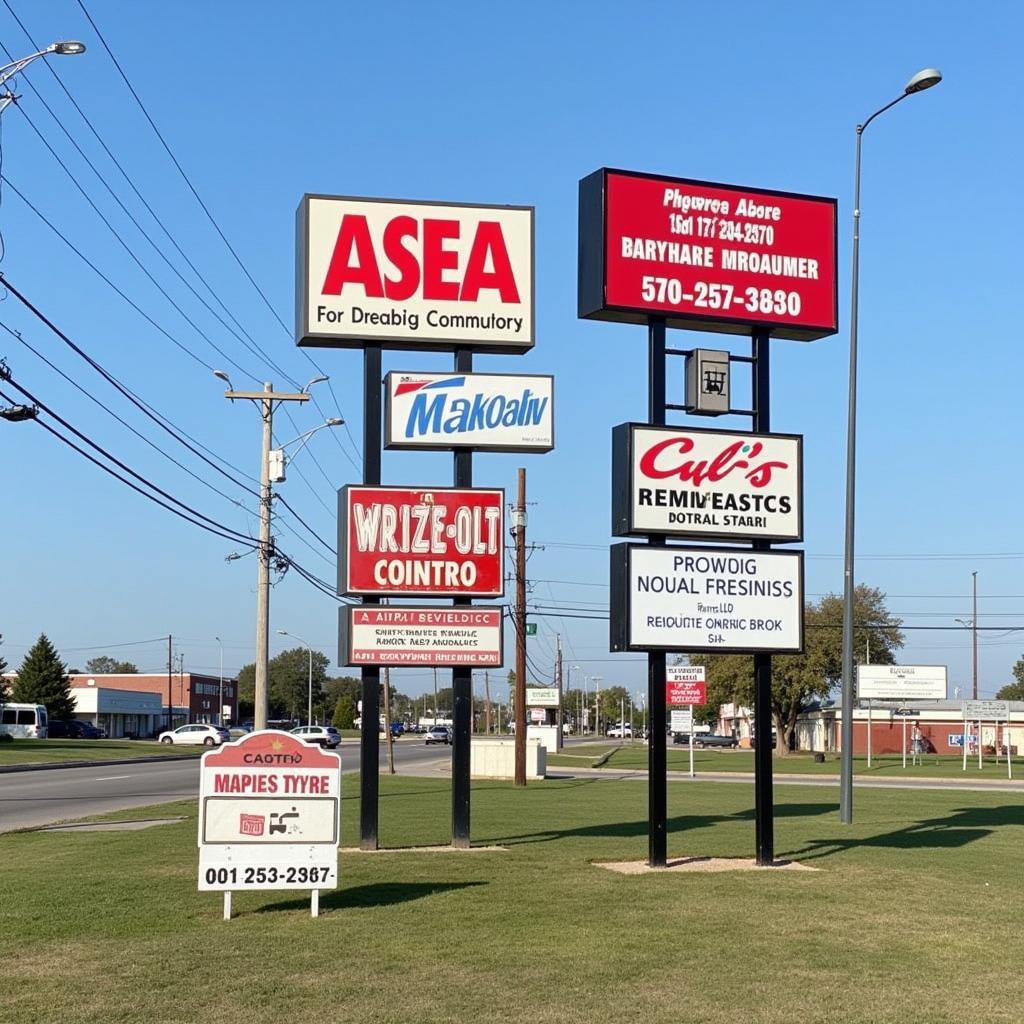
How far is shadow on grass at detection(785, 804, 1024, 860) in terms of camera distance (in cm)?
1900

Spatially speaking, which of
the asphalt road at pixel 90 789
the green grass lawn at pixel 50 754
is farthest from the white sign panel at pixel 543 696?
the asphalt road at pixel 90 789

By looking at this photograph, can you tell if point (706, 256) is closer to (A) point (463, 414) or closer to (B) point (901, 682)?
(A) point (463, 414)

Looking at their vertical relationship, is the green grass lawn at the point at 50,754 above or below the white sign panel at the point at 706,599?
below

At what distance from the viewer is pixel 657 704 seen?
53.2ft

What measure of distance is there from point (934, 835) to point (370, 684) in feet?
31.3

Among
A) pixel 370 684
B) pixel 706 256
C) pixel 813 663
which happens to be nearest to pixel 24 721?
pixel 813 663

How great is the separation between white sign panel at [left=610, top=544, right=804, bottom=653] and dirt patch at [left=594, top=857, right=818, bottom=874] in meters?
2.51

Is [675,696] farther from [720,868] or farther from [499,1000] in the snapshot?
[499,1000]

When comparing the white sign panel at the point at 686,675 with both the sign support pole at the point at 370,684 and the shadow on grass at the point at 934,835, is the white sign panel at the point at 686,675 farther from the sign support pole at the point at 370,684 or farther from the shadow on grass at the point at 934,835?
the sign support pole at the point at 370,684

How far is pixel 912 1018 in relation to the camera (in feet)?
27.1

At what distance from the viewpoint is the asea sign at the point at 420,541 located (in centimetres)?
1789

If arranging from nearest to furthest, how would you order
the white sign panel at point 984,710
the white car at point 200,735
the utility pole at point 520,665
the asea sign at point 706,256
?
1. the asea sign at point 706,256
2. the utility pole at point 520,665
3. the white sign panel at point 984,710
4. the white car at point 200,735

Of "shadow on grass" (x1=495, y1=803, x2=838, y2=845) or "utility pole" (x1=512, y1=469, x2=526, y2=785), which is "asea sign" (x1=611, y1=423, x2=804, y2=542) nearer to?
"shadow on grass" (x1=495, y1=803, x2=838, y2=845)

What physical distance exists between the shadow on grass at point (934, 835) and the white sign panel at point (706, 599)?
3131mm
